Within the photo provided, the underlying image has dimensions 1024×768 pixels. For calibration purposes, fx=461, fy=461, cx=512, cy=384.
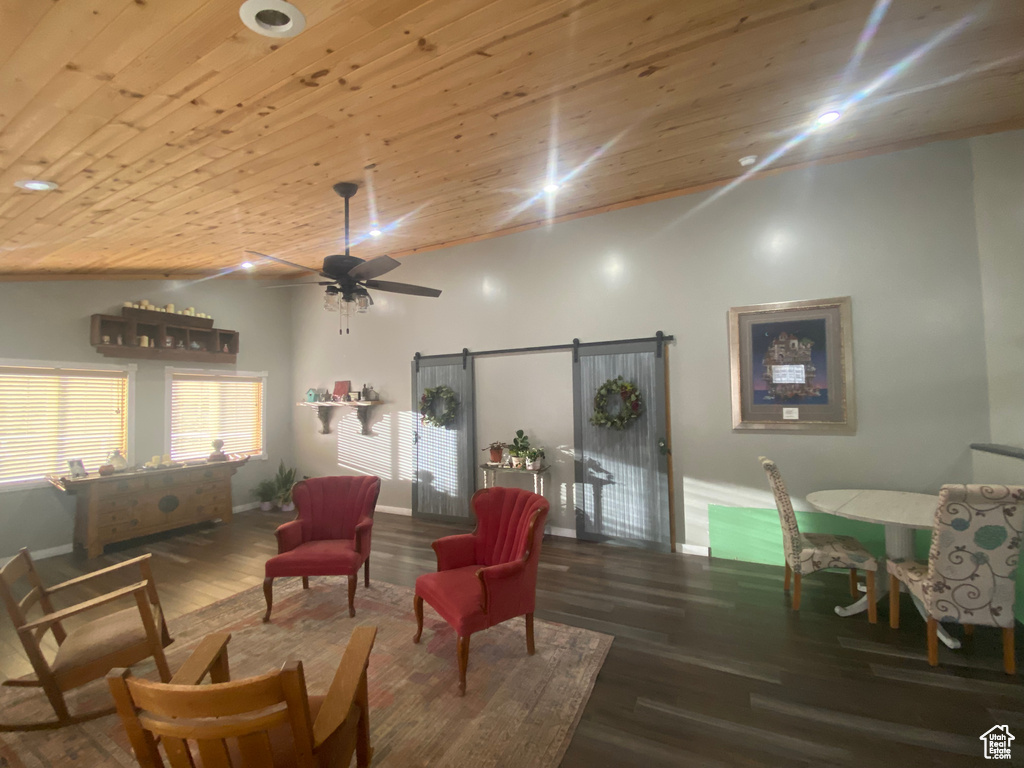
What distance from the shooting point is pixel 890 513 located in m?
2.93

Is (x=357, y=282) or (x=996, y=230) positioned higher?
(x=996, y=230)

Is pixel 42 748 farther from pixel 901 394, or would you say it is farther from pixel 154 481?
pixel 901 394

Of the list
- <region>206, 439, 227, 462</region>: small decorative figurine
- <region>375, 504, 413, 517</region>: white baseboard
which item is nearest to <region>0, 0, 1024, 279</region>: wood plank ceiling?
<region>206, 439, 227, 462</region>: small decorative figurine

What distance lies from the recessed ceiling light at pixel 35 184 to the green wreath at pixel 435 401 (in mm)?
3632

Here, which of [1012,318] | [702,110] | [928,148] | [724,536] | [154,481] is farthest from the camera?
[154,481]

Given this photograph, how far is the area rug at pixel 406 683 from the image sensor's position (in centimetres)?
205

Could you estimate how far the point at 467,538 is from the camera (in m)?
3.17

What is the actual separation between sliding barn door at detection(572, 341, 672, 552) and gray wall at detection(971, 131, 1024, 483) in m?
2.35

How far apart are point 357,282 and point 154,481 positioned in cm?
382

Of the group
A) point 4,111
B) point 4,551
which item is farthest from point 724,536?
point 4,551

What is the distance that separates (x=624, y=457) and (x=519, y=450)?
1112 millimetres

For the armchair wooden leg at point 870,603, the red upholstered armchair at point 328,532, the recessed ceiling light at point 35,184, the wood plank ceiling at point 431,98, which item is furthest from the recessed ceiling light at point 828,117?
Answer: the recessed ceiling light at point 35,184

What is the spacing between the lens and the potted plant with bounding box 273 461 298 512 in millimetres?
6402

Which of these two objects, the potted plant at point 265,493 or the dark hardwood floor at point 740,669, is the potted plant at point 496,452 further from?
the potted plant at point 265,493
